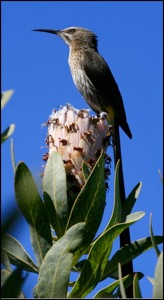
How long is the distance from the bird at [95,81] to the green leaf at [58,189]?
16.3 feet

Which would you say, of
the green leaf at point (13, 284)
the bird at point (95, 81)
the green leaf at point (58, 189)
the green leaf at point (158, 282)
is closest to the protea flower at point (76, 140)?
the green leaf at point (58, 189)

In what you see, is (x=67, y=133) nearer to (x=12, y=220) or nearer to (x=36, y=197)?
(x=36, y=197)

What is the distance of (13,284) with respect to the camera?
0.80 m

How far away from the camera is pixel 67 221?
202 centimetres

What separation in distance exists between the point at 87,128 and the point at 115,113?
195 inches

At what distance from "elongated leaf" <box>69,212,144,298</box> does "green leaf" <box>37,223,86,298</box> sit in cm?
15

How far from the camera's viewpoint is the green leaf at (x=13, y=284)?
0.78m

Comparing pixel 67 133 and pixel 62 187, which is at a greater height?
pixel 67 133

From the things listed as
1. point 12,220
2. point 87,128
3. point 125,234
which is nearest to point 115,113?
point 125,234

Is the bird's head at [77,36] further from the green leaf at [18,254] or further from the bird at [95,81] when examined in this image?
the green leaf at [18,254]

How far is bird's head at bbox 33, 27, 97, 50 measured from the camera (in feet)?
29.7

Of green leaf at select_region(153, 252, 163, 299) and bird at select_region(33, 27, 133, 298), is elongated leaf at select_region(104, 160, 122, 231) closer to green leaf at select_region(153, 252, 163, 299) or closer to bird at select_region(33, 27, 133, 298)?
green leaf at select_region(153, 252, 163, 299)

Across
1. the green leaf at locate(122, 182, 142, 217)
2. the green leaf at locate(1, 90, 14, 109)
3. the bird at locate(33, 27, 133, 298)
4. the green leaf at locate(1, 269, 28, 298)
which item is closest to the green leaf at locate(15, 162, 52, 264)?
the green leaf at locate(122, 182, 142, 217)

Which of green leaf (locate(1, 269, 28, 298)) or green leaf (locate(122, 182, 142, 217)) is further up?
green leaf (locate(122, 182, 142, 217))
